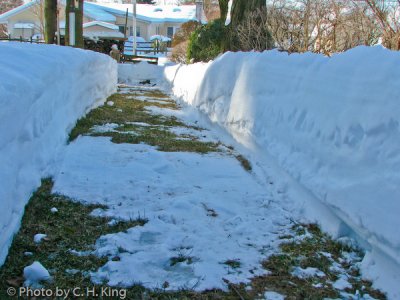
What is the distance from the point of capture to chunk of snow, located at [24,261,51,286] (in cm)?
260

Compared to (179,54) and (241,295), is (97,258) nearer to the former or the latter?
(241,295)

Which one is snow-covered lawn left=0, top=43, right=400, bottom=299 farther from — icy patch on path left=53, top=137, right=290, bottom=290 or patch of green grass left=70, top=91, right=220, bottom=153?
patch of green grass left=70, top=91, right=220, bottom=153

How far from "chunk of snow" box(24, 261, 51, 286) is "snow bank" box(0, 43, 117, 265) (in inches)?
8.2

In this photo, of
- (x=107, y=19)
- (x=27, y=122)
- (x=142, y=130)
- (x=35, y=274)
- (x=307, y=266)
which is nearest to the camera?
(x=35, y=274)

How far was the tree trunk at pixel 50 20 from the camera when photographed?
20891mm

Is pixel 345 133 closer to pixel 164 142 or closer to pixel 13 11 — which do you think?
pixel 164 142

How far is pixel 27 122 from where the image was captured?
3.72 meters

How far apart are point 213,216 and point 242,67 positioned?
373cm

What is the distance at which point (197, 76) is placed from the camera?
11.2 metres

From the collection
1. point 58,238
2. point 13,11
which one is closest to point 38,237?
point 58,238

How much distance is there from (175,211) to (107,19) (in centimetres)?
4747

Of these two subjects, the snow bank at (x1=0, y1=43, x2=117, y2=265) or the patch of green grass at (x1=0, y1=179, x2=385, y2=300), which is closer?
the patch of green grass at (x1=0, y1=179, x2=385, y2=300)

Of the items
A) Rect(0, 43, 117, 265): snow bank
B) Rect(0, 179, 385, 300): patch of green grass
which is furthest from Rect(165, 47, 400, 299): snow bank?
Rect(0, 43, 117, 265): snow bank

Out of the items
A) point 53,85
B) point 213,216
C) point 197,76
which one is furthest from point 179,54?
point 213,216
